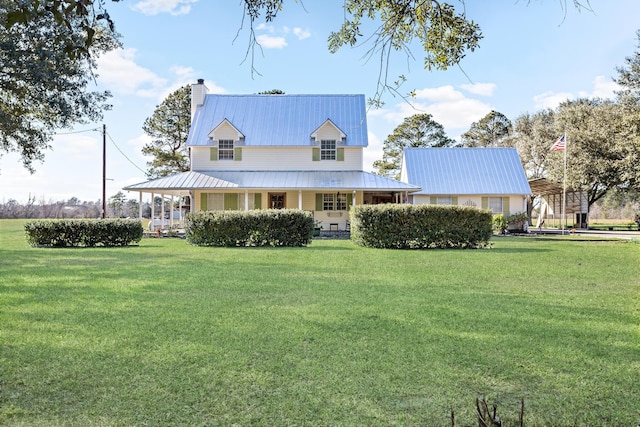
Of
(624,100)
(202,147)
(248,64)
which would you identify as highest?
(624,100)

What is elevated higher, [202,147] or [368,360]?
[202,147]

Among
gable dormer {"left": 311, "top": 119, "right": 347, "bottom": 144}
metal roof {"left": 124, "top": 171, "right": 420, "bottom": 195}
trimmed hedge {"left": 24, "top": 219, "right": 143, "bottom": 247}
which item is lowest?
trimmed hedge {"left": 24, "top": 219, "right": 143, "bottom": 247}

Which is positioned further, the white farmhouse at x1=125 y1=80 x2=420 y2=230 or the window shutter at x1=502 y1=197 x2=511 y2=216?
the window shutter at x1=502 y1=197 x2=511 y2=216

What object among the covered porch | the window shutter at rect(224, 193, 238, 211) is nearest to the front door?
the covered porch

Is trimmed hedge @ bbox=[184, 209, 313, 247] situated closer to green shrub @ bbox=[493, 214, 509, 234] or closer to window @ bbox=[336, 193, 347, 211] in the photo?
window @ bbox=[336, 193, 347, 211]

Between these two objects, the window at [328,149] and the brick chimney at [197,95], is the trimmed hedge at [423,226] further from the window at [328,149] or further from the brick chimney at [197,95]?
the brick chimney at [197,95]

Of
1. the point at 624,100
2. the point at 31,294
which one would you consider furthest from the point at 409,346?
the point at 624,100

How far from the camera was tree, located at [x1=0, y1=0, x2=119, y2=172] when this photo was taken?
52.1ft

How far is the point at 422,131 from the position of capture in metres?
42.0

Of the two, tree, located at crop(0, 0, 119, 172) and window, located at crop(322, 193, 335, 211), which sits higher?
tree, located at crop(0, 0, 119, 172)

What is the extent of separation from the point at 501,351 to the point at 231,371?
2496 mm

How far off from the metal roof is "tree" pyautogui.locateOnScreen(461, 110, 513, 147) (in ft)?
84.1

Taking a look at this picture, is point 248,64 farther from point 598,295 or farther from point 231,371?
point 598,295

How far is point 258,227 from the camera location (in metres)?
15.6
